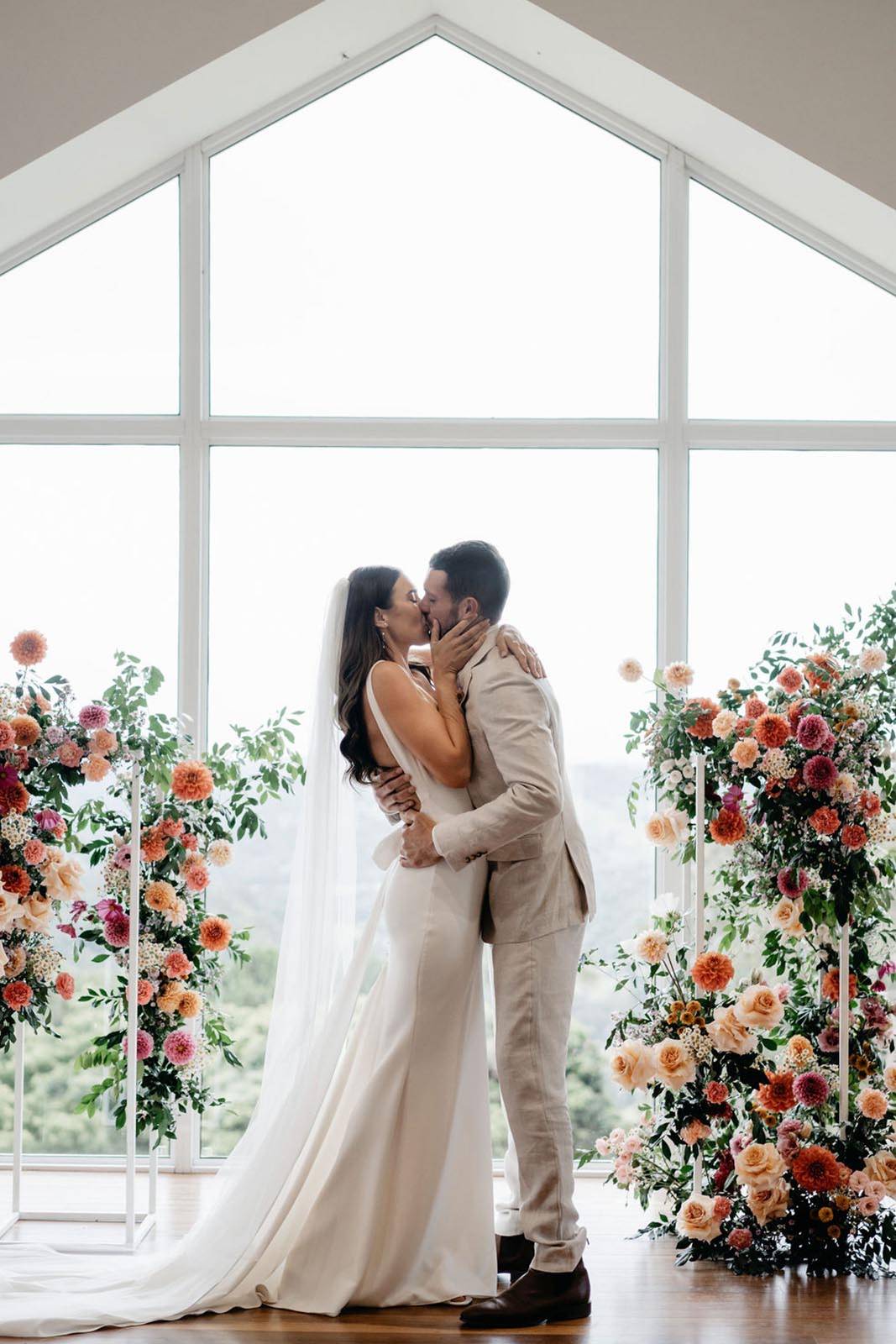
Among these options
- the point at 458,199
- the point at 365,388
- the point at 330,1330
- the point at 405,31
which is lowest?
the point at 330,1330

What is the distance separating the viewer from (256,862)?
4.45 m

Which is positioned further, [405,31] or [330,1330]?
[405,31]

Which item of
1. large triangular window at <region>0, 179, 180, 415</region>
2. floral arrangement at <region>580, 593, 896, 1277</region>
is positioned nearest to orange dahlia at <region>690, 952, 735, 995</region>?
floral arrangement at <region>580, 593, 896, 1277</region>

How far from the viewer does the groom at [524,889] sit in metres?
2.92

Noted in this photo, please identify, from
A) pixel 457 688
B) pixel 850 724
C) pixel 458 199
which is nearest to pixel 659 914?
pixel 850 724

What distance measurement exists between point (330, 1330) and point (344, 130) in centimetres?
381

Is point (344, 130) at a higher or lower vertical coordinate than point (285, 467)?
higher

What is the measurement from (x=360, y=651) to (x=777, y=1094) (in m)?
1.66

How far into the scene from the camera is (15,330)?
446 centimetres

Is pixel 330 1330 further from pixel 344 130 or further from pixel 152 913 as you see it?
pixel 344 130

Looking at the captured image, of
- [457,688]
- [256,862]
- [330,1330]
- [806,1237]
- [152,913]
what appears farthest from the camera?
[256,862]

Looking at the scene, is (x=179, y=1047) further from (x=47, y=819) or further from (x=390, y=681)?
(x=390, y=681)

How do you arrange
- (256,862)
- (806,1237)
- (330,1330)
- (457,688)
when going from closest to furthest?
(330,1330) → (457,688) → (806,1237) → (256,862)

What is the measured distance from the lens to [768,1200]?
3.29m
